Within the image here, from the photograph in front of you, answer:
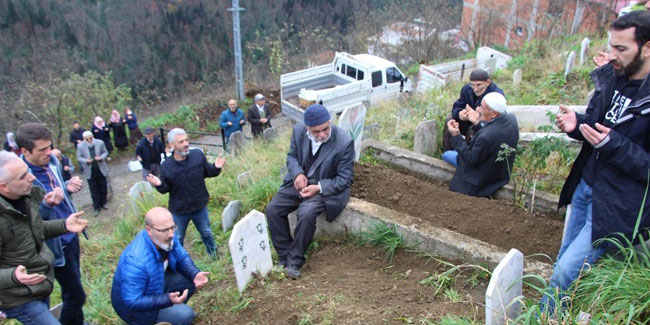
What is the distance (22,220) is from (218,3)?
4922 centimetres

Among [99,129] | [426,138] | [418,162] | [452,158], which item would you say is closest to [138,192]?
[418,162]

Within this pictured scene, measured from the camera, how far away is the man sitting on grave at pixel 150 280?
358cm

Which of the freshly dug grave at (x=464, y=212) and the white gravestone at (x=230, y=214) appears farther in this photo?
the white gravestone at (x=230, y=214)

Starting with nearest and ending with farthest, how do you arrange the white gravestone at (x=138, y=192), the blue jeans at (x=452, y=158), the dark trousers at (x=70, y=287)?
the dark trousers at (x=70, y=287), the blue jeans at (x=452, y=158), the white gravestone at (x=138, y=192)

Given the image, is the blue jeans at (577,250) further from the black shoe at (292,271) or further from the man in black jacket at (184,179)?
the man in black jacket at (184,179)

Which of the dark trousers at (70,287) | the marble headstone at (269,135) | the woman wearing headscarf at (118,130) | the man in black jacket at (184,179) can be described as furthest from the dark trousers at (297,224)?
the woman wearing headscarf at (118,130)

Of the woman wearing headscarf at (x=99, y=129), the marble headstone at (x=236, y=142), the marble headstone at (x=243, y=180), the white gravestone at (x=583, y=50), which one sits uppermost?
the white gravestone at (x=583, y=50)

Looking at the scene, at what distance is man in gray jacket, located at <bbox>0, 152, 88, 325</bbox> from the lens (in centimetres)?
332

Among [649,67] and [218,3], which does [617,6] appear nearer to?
[649,67]

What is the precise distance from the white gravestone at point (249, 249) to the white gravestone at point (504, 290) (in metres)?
2.01

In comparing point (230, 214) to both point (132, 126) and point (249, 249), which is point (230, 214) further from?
point (132, 126)

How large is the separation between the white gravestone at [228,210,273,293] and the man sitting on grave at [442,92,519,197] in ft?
7.41

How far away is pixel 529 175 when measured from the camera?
213 inches

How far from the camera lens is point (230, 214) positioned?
5988 mm
